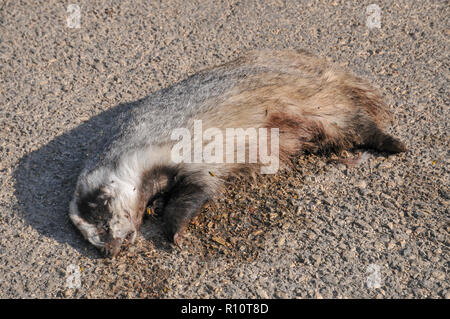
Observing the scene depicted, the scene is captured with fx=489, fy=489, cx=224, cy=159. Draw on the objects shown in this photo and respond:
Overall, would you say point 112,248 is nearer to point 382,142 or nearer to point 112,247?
point 112,247

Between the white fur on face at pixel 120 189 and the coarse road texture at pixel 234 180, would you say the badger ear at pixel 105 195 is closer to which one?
the white fur on face at pixel 120 189

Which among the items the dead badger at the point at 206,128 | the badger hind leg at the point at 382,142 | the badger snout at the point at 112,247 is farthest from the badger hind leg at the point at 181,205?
the badger hind leg at the point at 382,142

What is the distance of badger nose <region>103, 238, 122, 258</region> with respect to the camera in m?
3.52

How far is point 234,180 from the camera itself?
158 inches

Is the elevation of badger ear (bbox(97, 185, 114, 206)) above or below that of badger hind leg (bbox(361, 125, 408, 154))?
below

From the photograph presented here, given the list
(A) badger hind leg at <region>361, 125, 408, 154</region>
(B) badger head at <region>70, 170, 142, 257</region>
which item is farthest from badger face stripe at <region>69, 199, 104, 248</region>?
(A) badger hind leg at <region>361, 125, 408, 154</region>

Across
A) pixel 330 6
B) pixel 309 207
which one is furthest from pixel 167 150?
pixel 330 6

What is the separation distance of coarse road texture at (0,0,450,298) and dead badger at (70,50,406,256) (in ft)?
0.51

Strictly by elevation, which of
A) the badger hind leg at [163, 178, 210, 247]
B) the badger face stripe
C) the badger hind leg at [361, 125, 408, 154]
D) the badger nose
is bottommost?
the badger nose

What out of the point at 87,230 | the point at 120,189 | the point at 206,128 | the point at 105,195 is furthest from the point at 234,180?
the point at 87,230

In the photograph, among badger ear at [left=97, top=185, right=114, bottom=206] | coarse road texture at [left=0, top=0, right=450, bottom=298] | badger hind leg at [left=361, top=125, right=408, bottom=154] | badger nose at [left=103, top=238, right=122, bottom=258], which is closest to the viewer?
coarse road texture at [left=0, top=0, right=450, bottom=298]

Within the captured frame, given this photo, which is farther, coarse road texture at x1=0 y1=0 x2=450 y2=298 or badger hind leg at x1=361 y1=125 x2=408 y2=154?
badger hind leg at x1=361 y1=125 x2=408 y2=154

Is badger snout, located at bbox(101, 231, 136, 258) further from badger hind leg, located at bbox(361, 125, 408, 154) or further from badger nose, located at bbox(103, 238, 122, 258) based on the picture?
badger hind leg, located at bbox(361, 125, 408, 154)

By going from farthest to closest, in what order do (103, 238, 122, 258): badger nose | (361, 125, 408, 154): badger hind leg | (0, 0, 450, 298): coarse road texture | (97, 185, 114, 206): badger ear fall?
(361, 125, 408, 154): badger hind leg
(97, 185, 114, 206): badger ear
(103, 238, 122, 258): badger nose
(0, 0, 450, 298): coarse road texture
